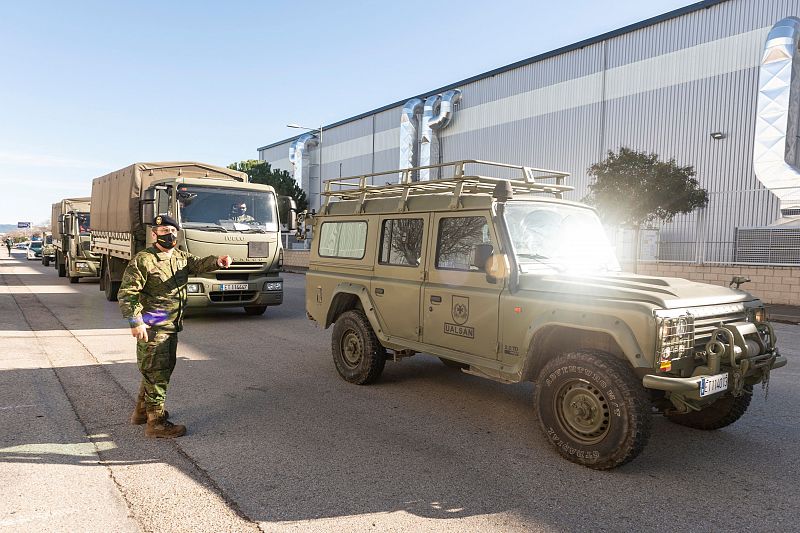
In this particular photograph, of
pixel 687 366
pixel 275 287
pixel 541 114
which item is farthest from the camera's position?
pixel 541 114

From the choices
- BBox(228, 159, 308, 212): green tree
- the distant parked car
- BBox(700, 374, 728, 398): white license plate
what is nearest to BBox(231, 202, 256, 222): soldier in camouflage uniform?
BBox(700, 374, 728, 398): white license plate

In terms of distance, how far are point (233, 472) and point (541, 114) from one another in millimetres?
27534

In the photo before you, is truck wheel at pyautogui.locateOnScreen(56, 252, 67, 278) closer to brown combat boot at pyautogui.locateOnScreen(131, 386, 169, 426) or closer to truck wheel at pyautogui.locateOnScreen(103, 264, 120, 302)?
truck wheel at pyautogui.locateOnScreen(103, 264, 120, 302)

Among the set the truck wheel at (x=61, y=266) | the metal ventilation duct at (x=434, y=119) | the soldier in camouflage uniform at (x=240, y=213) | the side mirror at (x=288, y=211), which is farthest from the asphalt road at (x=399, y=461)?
the metal ventilation duct at (x=434, y=119)

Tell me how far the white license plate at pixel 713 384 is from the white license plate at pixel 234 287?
8.42 meters

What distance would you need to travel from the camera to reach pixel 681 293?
13.1 feet

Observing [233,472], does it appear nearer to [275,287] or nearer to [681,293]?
[681,293]

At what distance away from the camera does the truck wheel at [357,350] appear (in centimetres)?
611

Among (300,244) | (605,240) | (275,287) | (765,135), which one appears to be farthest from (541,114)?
(605,240)

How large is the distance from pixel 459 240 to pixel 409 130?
29752 millimetres

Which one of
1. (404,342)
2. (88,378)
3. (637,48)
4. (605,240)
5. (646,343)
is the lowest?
(88,378)

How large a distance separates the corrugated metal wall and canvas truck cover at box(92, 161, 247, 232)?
13.8 metres

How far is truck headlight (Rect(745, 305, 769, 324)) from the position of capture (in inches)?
172

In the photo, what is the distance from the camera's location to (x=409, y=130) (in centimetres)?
3388
